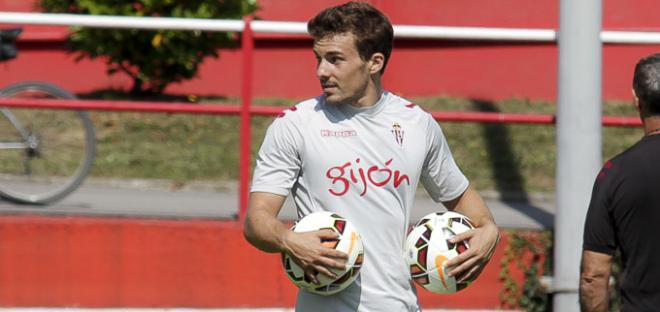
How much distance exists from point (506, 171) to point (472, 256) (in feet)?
21.2

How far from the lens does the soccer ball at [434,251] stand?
466cm

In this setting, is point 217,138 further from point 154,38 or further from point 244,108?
point 244,108

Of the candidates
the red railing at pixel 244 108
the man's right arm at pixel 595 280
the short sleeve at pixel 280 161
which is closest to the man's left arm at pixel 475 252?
the man's right arm at pixel 595 280

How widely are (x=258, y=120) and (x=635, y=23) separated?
3.53 m

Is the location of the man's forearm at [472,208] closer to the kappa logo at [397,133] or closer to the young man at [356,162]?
the young man at [356,162]

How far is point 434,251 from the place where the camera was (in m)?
4.65

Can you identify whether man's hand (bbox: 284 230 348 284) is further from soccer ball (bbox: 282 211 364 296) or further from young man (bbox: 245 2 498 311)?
young man (bbox: 245 2 498 311)

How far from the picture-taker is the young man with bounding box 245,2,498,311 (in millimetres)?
4629

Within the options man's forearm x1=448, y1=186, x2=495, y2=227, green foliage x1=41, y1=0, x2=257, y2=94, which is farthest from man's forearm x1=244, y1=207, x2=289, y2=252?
green foliage x1=41, y1=0, x2=257, y2=94

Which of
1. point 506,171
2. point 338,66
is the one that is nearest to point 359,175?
point 338,66

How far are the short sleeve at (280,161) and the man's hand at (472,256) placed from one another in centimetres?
62

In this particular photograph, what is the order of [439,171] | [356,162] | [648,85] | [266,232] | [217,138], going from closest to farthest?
[266,232] → [648,85] → [356,162] → [439,171] → [217,138]

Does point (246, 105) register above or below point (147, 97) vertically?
above

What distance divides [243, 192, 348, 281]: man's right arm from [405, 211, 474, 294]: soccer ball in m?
0.39
